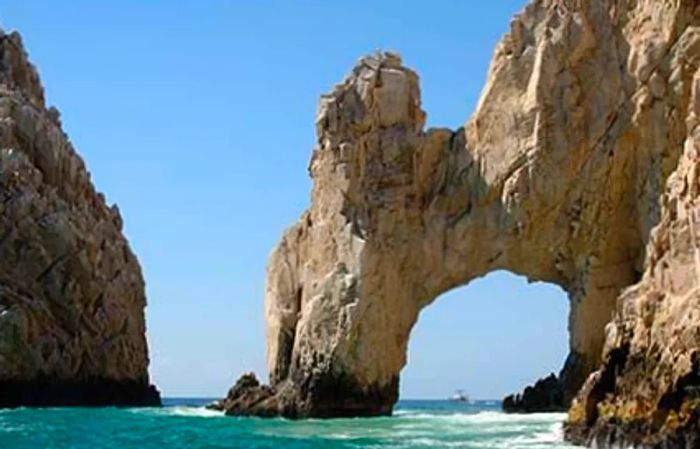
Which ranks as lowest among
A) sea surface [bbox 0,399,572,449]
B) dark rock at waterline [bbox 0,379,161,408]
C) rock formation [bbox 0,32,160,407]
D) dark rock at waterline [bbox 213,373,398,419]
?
sea surface [bbox 0,399,572,449]

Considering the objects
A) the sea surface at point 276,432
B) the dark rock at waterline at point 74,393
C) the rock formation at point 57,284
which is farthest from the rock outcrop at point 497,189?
the rock formation at point 57,284

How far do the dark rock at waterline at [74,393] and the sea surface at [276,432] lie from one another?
12934 millimetres

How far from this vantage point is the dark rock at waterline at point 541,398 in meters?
49.0

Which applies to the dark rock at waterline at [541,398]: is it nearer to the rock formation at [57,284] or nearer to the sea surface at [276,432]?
the sea surface at [276,432]

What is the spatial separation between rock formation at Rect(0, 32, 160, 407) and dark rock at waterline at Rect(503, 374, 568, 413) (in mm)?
26272

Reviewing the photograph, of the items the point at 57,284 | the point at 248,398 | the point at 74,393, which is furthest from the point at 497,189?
the point at 74,393

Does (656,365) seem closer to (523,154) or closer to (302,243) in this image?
(523,154)

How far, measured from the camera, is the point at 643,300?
Result: 28.3 meters

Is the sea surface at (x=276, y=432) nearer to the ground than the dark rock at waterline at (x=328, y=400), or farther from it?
nearer to the ground

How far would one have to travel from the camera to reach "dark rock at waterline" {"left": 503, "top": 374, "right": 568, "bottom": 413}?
49.0m

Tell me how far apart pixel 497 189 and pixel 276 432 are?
14950 millimetres

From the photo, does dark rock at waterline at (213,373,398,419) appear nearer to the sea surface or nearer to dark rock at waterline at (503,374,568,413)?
the sea surface

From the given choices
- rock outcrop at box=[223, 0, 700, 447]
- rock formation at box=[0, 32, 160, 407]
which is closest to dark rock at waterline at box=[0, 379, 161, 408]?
rock formation at box=[0, 32, 160, 407]

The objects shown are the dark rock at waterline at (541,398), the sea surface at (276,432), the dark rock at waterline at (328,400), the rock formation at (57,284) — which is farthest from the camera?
the rock formation at (57,284)
